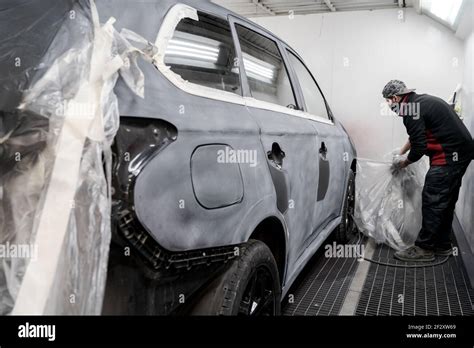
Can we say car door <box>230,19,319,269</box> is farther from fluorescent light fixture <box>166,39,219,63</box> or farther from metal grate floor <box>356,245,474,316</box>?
metal grate floor <box>356,245,474,316</box>

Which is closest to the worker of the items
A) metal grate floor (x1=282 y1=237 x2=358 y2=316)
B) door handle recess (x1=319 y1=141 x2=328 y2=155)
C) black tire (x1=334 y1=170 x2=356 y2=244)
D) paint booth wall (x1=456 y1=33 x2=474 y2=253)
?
paint booth wall (x1=456 y1=33 x2=474 y2=253)

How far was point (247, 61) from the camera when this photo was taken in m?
2.08

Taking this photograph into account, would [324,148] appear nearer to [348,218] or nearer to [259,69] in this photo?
A: [259,69]

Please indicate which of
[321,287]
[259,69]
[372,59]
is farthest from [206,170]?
[372,59]

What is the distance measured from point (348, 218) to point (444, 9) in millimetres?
3159

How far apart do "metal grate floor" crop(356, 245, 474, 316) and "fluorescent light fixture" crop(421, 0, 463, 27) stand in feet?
9.50

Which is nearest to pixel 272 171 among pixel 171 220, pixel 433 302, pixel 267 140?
pixel 267 140

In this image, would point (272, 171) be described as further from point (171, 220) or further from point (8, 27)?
point (8, 27)

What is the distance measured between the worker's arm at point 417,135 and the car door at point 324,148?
57 centimetres

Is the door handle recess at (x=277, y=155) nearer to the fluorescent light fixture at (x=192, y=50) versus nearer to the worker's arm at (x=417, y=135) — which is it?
the fluorescent light fixture at (x=192, y=50)

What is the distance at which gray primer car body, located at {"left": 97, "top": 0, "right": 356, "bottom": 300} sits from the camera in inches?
46.1

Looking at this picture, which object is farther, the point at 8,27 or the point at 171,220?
the point at 8,27

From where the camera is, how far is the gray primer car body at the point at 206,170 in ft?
3.84

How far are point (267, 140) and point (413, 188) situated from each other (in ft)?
8.63
